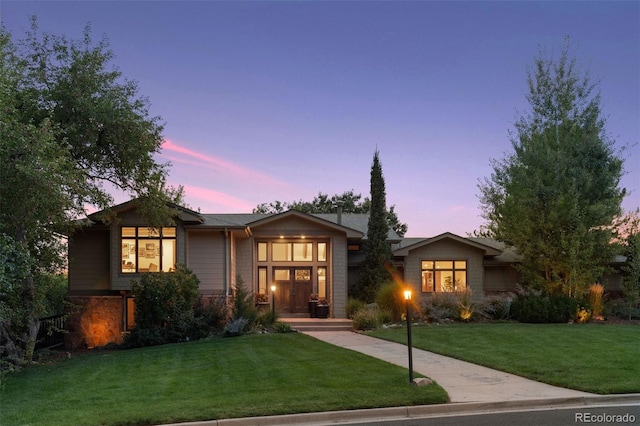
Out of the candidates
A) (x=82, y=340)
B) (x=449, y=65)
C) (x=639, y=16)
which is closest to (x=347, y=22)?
(x=449, y=65)

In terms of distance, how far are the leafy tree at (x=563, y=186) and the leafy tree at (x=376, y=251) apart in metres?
5.90

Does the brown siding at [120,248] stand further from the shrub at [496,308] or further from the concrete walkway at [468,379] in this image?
the shrub at [496,308]

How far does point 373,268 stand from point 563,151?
31.7 ft

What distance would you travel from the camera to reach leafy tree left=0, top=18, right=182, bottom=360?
12.6 metres

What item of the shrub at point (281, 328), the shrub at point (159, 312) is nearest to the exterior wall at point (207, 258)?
the shrub at point (159, 312)

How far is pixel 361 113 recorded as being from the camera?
932 inches

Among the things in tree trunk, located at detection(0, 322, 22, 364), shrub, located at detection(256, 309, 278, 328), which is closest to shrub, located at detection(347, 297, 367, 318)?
shrub, located at detection(256, 309, 278, 328)

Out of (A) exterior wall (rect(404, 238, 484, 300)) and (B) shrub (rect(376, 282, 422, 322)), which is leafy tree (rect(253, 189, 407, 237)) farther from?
(B) shrub (rect(376, 282, 422, 322))

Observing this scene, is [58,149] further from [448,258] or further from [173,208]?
[448,258]

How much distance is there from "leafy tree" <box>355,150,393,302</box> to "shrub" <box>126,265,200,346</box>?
7.90 metres

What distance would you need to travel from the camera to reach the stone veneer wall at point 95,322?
20406 mm

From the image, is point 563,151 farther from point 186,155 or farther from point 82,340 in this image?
point 82,340

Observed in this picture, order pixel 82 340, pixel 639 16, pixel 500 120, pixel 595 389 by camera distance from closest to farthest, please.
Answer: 1. pixel 595 389
2. pixel 639 16
3. pixel 82 340
4. pixel 500 120

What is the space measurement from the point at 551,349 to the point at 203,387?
882 cm
